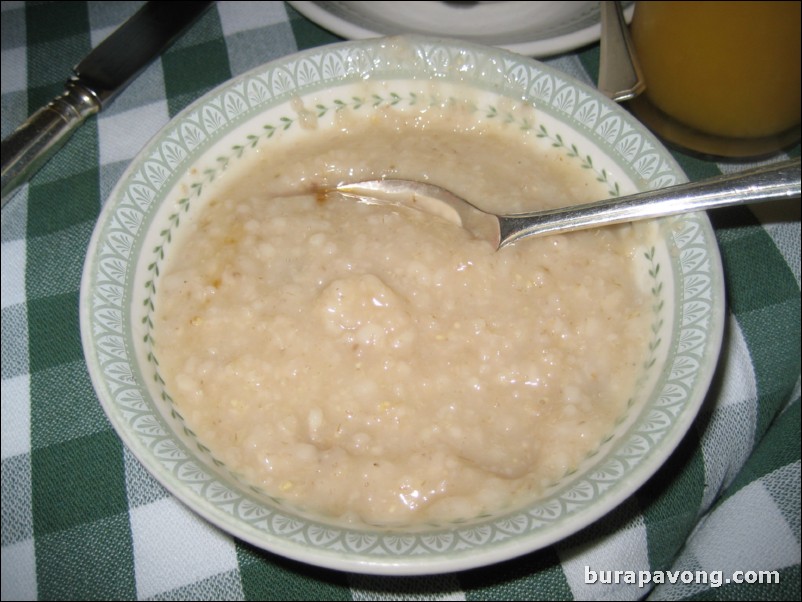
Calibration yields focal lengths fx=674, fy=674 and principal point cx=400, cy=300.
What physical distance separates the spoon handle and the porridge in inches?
3.7

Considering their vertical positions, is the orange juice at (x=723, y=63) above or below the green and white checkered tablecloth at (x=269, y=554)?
above

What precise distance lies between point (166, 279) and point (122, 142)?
0.79m

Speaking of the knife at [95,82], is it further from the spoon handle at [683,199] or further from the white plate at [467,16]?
the spoon handle at [683,199]

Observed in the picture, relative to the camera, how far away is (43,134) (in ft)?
6.63

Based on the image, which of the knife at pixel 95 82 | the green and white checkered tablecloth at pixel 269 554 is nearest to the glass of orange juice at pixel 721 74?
the green and white checkered tablecloth at pixel 269 554

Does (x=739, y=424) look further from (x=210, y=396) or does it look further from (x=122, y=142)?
(x=122, y=142)

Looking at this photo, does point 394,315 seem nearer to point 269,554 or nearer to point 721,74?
point 269,554

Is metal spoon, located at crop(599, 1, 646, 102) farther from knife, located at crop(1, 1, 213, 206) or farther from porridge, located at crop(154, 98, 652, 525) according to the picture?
knife, located at crop(1, 1, 213, 206)

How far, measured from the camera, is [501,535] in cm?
112

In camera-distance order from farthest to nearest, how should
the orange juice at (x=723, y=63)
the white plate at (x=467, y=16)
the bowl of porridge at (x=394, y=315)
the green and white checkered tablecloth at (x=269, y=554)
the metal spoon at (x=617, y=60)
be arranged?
the white plate at (x=467, y=16) < the metal spoon at (x=617, y=60) < the orange juice at (x=723, y=63) < the green and white checkered tablecloth at (x=269, y=554) < the bowl of porridge at (x=394, y=315)

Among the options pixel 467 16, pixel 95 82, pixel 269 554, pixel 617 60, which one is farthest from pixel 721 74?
pixel 95 82

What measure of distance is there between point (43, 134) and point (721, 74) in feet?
6.37

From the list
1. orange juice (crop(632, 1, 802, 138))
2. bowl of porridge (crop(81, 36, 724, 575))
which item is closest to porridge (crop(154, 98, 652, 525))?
bowl of porridge (crop(81, 36, 724, 575))

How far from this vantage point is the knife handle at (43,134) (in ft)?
6.36
